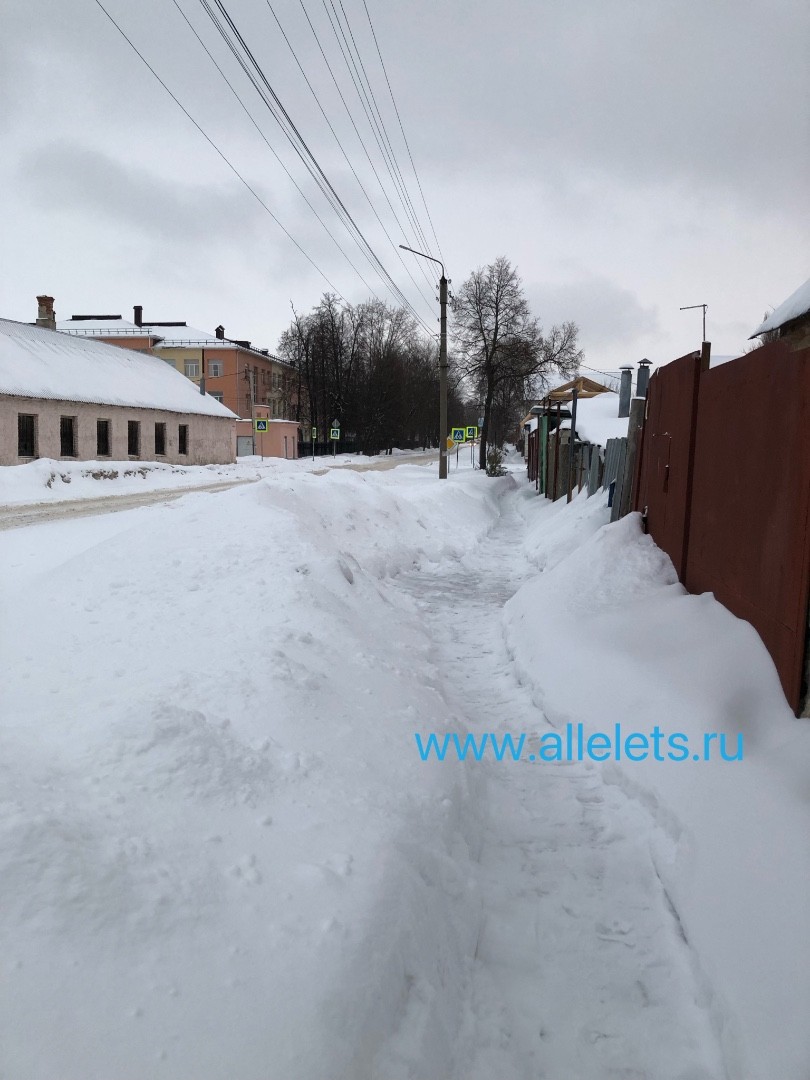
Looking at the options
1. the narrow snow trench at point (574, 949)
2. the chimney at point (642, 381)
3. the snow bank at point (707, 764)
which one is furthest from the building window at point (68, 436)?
the narrow snow trench at point (574, 949)

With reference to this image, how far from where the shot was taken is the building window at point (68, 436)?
24359 millimetres

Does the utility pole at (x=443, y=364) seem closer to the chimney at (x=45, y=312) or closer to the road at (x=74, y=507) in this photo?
the road at (x=74, y=507)

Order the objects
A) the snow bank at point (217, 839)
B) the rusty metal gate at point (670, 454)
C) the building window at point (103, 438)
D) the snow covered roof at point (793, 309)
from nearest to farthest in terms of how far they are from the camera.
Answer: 1. the snow bank at point (217, 839)
2. the snow covered roof at point (793, 309)
3. the rusty metal gate at point (670, 454)
4. the building window at point (103, 438)

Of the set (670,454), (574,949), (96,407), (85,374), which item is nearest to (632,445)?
(670,454)

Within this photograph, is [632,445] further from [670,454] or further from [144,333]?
[144,333]

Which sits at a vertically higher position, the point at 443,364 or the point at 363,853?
the point at 443,364

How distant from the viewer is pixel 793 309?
5262 mm

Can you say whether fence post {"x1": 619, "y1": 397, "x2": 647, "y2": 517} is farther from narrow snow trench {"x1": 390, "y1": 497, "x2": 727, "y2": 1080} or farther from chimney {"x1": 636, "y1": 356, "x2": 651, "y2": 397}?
chimney {"x1": 636, "y1": 356, "x2": 651, "y2": 397}

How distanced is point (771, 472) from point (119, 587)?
473 centimetres

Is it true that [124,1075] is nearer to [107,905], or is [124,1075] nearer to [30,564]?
[107,905]

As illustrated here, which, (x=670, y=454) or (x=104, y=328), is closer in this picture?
(x=670, y=454)

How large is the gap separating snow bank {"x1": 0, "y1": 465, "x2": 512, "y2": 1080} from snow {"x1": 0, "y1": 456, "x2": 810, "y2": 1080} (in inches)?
0.4

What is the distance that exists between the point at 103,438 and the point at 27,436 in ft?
Answer: 12.1

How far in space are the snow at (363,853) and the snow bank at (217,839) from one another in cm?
1
